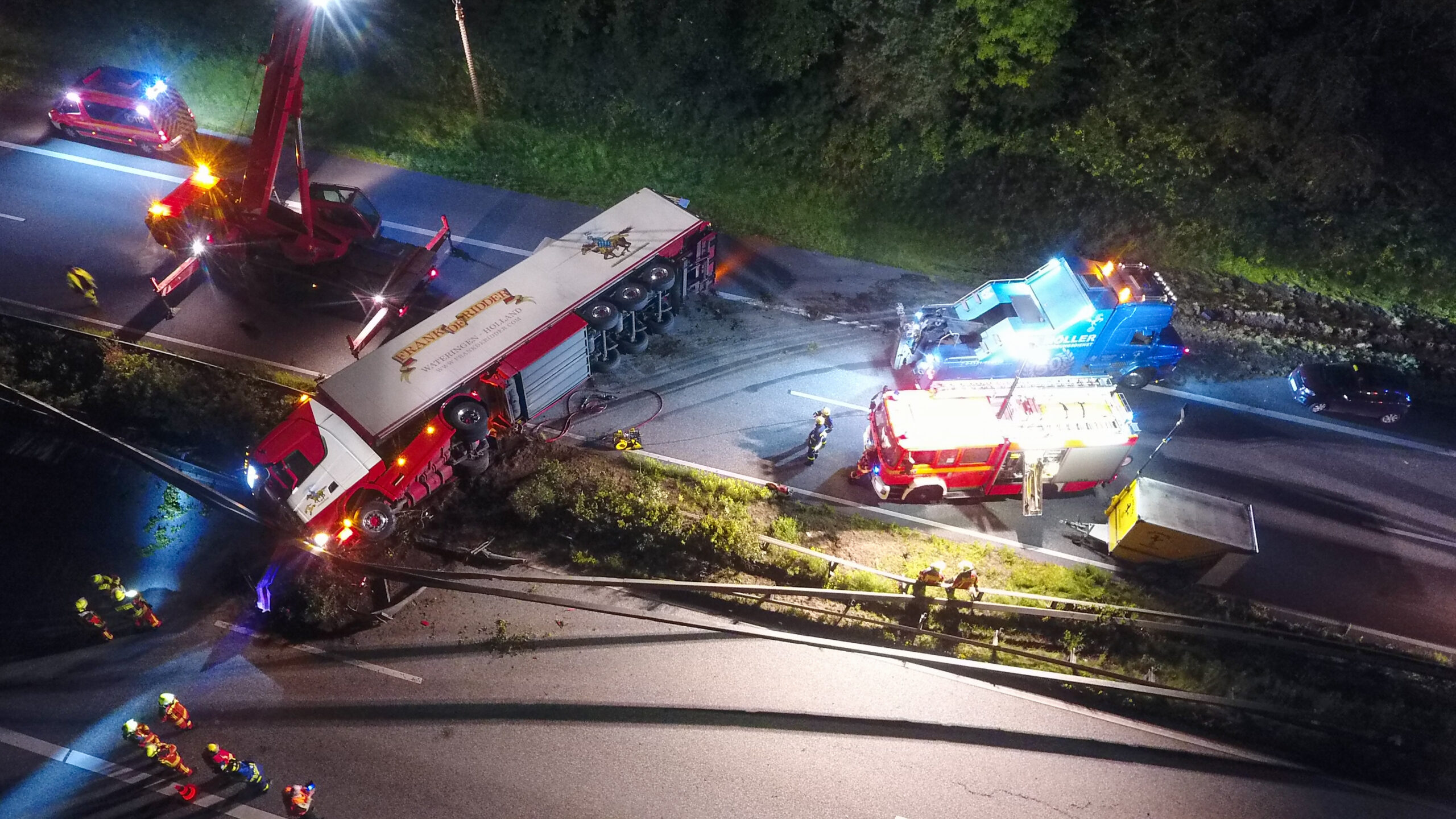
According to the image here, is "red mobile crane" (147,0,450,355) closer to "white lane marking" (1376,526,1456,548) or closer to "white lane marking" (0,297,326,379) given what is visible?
"white lane marking" (0,297,326,379)

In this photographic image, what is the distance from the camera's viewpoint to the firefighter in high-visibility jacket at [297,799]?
33.6ft

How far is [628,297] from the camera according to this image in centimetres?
1650

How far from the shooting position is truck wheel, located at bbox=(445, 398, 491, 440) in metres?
13.8

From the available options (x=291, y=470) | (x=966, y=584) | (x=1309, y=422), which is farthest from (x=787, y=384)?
(x=1309, y=422)

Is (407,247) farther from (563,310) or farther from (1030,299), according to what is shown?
(1030,299)

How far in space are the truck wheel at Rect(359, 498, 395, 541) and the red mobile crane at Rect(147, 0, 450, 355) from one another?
499 centimetres

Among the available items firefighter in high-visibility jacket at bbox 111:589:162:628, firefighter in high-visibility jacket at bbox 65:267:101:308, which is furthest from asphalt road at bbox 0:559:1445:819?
firefighter in high-visibility jacket at bbox 65:267:101:308

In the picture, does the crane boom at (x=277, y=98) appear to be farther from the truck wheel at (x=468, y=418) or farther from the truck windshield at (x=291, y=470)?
the truck windshield at (x=291, y=470)

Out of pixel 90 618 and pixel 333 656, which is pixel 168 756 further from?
pixel 90 618

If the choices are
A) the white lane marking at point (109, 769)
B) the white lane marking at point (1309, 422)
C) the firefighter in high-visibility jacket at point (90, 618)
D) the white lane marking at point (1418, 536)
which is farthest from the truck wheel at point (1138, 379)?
the firefighter in high-visibility jacket at point (90, 618)

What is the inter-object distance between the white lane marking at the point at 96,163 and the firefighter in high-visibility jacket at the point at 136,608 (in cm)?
1380

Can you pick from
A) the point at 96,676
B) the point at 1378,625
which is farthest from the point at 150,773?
the point at 1378,625

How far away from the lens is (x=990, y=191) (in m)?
21.4

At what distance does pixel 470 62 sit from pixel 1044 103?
16.2 meters
